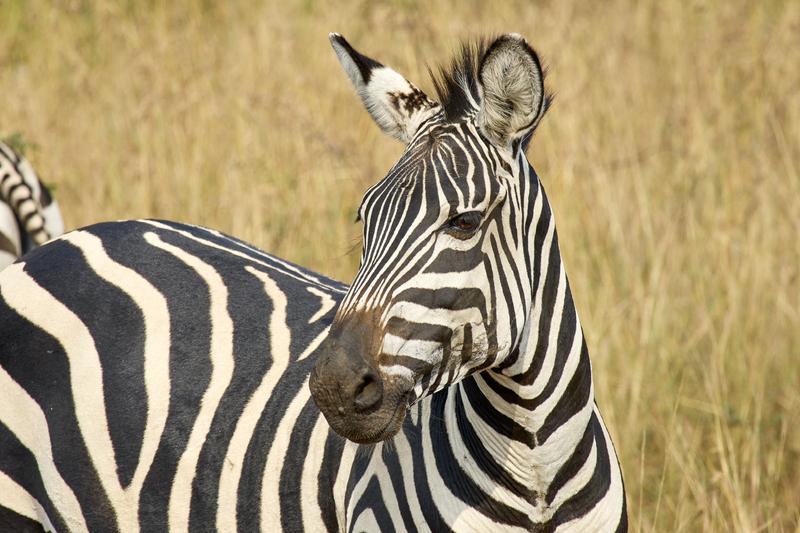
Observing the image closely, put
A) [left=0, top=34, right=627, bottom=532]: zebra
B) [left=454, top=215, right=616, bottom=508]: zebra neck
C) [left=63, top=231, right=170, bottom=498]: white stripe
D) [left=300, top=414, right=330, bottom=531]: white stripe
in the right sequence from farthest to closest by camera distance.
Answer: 1. [left=63, top=231, right=170, bottom=498]: white stripe
2. [left=300, top=414, right=330, bottom=531]: white stripe
3. [left=454, top=215, right=616, bottom=508]: zebra neck
4. [left=0, top=34, right=627, bottom=532]: zebra

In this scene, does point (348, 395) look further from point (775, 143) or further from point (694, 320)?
point (775, 143)

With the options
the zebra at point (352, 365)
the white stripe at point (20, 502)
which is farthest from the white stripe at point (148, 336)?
the white stripe at point (20, 502)

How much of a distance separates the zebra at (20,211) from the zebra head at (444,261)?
321cm

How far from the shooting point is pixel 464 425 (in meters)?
2.71

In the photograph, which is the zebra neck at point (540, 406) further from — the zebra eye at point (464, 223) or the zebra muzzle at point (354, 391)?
the zebra muzzle at point (354, 391)

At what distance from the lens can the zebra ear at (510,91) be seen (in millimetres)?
2439

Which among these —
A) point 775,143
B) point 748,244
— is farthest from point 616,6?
point 748,244

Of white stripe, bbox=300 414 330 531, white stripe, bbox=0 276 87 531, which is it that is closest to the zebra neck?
white stripe, bbox=300 414 330 531

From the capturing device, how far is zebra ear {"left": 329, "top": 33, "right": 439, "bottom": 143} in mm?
2789

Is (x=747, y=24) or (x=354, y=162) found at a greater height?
(x=747, y=24)

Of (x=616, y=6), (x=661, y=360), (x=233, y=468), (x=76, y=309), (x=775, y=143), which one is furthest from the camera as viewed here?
(x=616, y=6)

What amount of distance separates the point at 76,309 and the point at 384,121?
1.29 meters

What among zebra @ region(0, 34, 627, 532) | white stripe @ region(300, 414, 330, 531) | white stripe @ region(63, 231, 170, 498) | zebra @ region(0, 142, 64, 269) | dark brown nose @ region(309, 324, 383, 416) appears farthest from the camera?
zebra @ region(0, 142, 64, 269)

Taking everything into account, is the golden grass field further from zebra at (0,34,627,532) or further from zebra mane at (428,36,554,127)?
zebra mane at (428,36,554,127)
